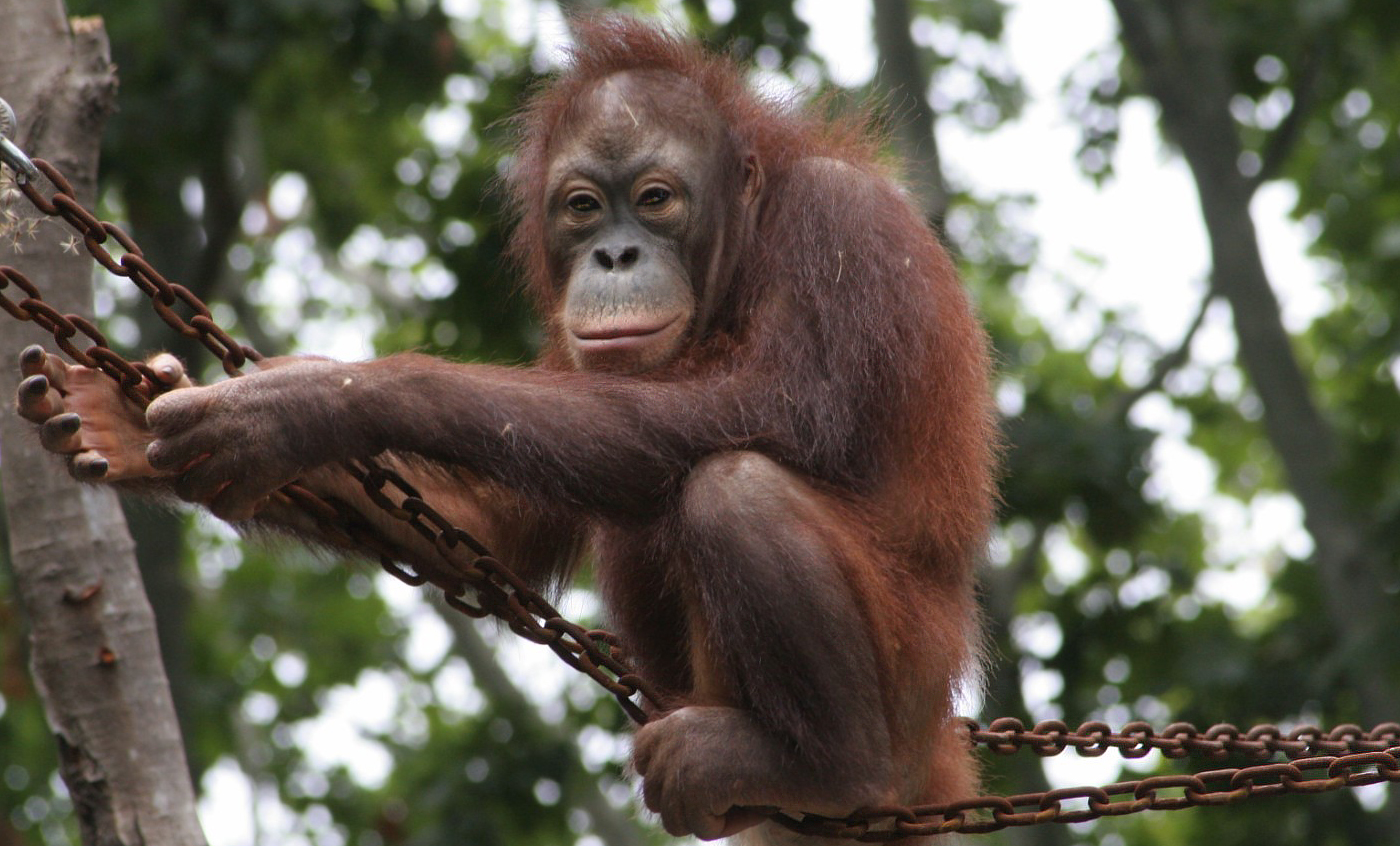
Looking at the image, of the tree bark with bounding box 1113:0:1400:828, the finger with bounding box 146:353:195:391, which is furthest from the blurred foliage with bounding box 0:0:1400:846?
the finger with bounding box 146:353:195:391

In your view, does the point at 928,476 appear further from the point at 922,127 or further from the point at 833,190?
the point at 922,127

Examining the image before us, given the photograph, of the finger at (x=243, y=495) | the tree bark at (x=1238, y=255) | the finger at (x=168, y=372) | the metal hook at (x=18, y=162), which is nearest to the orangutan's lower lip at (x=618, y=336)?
the finger at (x=243, y=495)

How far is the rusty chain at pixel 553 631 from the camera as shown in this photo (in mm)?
2988

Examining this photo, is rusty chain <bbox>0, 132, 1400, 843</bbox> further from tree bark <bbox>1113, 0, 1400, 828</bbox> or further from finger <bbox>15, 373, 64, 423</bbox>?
tree bark <bbox>1113, 0, 1400, 828</bbox>

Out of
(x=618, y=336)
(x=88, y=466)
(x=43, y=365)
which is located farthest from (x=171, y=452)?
(x=618, y=336)

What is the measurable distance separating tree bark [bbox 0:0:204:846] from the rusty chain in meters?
0.80

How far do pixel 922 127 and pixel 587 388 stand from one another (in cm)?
522

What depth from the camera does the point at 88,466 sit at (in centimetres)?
308

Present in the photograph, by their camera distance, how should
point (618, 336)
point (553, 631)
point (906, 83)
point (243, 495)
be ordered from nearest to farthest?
point (243, 495) < point (553, 631) < point (618, 336) < point (906, 83)

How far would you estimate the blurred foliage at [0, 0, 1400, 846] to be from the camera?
8.35 meters

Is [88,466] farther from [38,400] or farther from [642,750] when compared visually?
[642,750]

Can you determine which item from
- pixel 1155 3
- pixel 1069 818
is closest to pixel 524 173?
pixel 1069 818

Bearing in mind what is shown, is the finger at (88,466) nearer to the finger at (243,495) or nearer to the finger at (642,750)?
the finger at (243,495)

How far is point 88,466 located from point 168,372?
27cm
